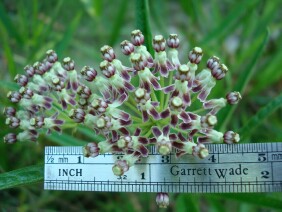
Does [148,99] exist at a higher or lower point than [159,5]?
lower

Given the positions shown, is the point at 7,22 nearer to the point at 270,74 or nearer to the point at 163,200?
the point at 163,200

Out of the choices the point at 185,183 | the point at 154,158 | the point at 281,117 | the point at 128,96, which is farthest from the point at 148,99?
the point at 281,117

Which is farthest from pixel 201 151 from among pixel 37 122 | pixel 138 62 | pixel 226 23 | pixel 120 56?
pixel 120 56

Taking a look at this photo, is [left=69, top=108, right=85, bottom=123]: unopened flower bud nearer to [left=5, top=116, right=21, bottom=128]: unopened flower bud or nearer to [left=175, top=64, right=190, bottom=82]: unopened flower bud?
[left=5, top=116, right=21, bottom=128]: unopened flower bud

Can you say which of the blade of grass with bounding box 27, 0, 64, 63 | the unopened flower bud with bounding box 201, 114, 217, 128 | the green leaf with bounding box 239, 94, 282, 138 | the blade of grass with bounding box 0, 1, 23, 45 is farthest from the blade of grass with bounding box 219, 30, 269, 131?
the blade of grass with bounding box 0, 1, 23, 45

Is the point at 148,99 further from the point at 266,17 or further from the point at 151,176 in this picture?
the point at 266,17

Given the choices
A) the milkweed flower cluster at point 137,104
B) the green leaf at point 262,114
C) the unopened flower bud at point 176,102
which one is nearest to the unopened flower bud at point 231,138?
the milkweed flower cluster at point 137,104
